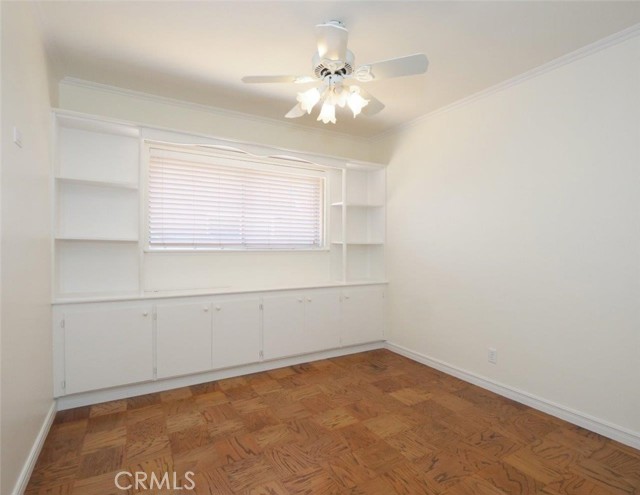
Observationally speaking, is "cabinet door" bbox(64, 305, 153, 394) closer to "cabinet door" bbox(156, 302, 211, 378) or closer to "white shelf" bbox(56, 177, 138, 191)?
"cabinet door" bbox(156, 302, 211, 378)

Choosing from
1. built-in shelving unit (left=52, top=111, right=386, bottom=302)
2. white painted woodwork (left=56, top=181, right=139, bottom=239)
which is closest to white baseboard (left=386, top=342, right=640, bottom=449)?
built-in shelving unit (left=52, top=111, right=386, bottom=302)

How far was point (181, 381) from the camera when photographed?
9.58 feet

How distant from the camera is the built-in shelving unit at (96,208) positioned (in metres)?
2.70

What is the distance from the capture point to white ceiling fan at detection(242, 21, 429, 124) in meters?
1.80

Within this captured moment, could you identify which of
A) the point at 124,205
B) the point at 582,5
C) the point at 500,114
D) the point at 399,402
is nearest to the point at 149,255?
the point at 124,205

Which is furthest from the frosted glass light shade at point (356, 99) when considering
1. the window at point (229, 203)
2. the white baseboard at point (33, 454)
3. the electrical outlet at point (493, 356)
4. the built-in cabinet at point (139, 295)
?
the white baseboard at point (33, 454)

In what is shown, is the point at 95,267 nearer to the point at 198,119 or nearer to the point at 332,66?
the point at 198,119

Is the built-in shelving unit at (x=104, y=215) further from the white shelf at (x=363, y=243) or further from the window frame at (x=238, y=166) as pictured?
the white shelf at (x=363, y=243)

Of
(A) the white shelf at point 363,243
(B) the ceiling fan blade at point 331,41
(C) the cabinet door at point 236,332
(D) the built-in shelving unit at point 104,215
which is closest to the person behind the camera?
(B) the ceiling fan blade at point 331,41

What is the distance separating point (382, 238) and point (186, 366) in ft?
8.35

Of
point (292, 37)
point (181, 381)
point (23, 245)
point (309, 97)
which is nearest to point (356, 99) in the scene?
point (309, 97)

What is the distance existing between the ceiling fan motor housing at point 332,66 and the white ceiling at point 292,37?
239mm

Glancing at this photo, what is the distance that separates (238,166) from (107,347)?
6.66ft

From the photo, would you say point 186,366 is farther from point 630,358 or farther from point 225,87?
point 630,358
